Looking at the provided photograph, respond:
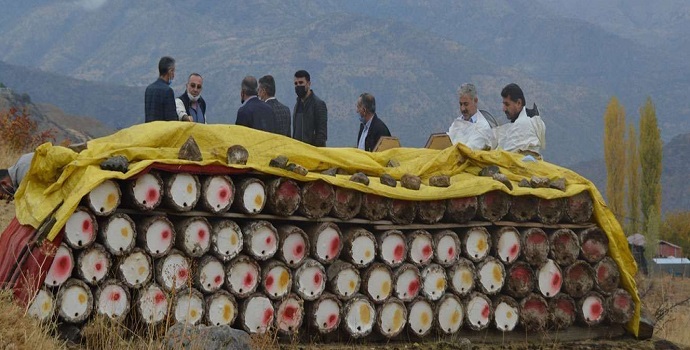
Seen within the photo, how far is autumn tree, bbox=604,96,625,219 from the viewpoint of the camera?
70625 millimetres

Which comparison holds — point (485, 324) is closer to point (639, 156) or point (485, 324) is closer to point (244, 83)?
point (244, 83)

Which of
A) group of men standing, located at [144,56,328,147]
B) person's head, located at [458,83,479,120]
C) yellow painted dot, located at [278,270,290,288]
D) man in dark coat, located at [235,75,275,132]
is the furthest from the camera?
man in dark coat, located at [235,75,275,132]

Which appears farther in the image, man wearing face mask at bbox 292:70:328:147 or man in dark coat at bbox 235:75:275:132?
man wearing face mask at bbox 292:70:328:147

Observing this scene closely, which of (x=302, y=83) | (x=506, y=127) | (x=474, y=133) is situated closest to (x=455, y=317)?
(x=474, y=133)

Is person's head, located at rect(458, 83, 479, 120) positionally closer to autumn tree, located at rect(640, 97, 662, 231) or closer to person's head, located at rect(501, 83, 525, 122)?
person's head, located at rect(501, 83, 525, 122)

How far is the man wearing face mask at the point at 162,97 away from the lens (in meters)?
9.99

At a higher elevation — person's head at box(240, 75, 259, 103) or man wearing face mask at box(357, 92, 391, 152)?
person's head at box(240, 75, 259, 103)

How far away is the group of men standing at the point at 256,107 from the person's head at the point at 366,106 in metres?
0.51

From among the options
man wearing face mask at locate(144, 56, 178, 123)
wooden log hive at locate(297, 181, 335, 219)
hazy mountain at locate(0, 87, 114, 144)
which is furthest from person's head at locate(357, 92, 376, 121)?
hazy mountain at locate(0, 87, 114, 144)

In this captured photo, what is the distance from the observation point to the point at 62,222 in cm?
704

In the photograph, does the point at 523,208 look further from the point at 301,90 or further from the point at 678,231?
the point at 678,231

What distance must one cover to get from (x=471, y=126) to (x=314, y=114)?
6.17 ft

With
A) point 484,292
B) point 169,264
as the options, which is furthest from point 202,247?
point 484,292

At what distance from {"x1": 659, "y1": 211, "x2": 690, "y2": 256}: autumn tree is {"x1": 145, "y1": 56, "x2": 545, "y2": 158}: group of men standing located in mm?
59735
